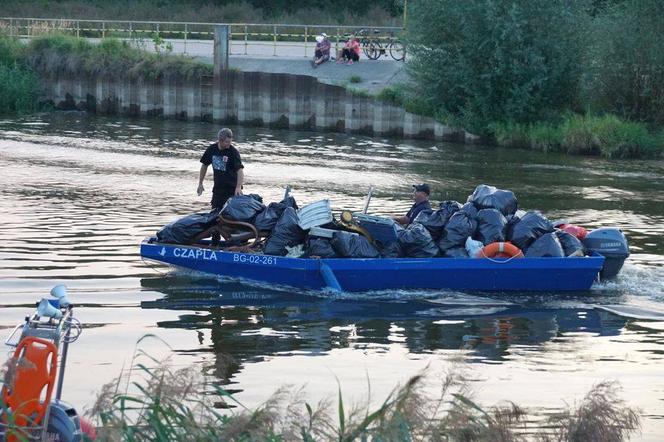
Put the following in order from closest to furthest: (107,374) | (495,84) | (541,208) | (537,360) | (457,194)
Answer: (107,374)
(537,360)
(541,208)
(457,194)
(495,84)

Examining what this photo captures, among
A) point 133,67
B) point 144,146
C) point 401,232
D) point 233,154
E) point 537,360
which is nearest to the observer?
point 537,360

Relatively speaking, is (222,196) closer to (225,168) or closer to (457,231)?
(225,168)

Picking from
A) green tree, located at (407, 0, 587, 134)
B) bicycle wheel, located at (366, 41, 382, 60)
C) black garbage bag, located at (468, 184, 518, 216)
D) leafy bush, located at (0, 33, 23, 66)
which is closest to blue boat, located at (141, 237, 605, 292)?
black garbage bag, located at (468, 184, 518, 216)

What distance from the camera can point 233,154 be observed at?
16.5 metres

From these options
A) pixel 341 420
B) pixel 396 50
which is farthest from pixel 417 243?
pixel 396 50

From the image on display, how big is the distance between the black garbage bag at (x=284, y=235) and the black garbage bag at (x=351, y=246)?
53cm

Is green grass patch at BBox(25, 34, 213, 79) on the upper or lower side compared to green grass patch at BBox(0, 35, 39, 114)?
upper

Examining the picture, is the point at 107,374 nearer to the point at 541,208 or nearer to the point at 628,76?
the point at 541,208

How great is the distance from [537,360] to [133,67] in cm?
3006

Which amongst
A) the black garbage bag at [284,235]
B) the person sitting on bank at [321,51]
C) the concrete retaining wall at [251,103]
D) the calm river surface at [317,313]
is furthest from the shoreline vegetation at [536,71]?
the black garbage bag at [284,235]

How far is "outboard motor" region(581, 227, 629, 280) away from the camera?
49.8ft

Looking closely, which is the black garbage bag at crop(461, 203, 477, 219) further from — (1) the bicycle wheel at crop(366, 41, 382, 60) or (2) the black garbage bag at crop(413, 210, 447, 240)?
(1) the bicycle wheel at crop(366, 41, 382, 60)

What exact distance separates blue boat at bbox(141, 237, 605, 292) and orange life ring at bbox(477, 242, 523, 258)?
0.39 ft

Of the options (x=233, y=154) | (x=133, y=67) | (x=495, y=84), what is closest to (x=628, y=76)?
(x=495, y=84)
